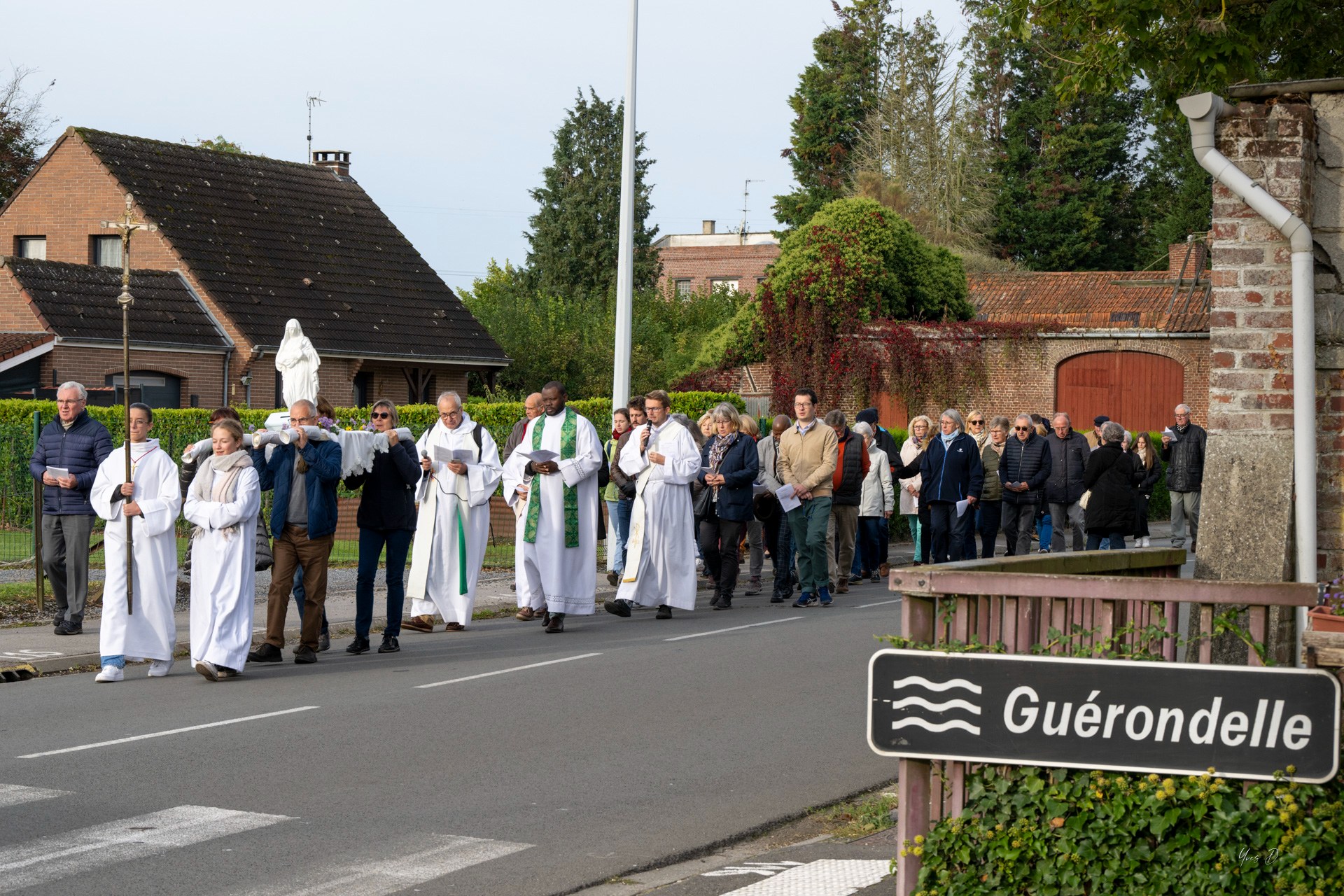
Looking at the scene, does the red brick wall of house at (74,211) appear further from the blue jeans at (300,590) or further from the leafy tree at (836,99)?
the leafy tree at (836,99)

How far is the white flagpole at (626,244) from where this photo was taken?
63.5 feet

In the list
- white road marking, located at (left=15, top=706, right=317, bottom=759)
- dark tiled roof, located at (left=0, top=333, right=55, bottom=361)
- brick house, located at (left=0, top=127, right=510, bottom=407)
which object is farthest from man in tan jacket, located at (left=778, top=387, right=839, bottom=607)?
brick house, located at (left=0, top=127, right=510, bottom=407)

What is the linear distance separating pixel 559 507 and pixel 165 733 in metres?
5.74

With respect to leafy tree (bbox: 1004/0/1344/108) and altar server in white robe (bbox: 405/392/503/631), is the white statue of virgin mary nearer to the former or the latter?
altar server in white robe (bbox: 405/392/503/631)

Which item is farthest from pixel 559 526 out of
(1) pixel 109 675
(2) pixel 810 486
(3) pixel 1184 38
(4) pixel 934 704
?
(4) pixel 934 704

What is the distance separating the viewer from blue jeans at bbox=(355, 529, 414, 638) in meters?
12.4

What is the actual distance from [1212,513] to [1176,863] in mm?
2716

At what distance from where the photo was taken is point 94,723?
9203 mm

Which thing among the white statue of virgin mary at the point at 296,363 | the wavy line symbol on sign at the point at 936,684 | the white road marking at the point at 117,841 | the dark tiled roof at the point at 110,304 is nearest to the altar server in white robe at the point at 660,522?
the white statue of virgin mary at the point at 296,363

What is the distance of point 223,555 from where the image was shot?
35.8ft

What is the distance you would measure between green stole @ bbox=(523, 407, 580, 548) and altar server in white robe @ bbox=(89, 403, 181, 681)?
3493 mm

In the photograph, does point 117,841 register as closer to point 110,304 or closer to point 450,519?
point 450,519

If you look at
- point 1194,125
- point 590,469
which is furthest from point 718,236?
point 1194,125

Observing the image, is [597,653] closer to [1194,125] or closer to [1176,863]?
[1194,125]
